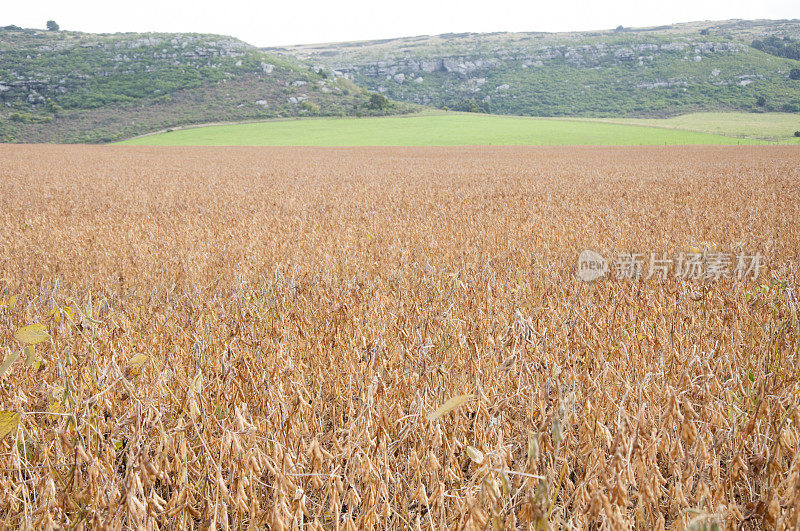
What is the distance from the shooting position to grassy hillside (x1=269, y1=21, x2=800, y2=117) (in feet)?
277

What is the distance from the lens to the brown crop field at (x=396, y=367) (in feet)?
4.07

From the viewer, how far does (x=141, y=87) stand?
71312mm

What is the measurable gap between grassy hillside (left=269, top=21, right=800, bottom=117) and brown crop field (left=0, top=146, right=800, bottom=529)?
3271 inches

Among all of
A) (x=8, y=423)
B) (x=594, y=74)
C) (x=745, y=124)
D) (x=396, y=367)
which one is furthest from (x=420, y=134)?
(x=594, y=74)

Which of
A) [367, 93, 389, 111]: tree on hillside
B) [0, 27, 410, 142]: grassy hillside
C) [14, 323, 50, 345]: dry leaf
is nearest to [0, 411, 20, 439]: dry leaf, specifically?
[14, 323, 50, 345]: dry leaf

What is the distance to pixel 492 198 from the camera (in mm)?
10367

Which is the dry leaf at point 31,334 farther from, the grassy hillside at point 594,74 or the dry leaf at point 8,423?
the grassy hillside at point 594,74

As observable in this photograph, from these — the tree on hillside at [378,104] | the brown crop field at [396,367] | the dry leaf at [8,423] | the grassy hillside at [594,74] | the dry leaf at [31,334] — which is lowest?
the brown crop field at [396,367]

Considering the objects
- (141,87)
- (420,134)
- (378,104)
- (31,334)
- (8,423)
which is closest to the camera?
(8,423)

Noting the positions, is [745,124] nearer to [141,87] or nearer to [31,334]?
[31,334]

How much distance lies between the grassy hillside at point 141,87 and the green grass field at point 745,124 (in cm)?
3784

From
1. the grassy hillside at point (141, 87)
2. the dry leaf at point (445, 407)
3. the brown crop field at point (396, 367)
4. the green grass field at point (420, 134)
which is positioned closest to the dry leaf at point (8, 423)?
the brown crop field at point (396, 367)

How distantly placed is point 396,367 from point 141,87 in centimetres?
8313

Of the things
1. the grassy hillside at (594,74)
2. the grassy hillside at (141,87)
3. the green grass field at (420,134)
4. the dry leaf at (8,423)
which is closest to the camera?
the dry leaf at (8,423)
